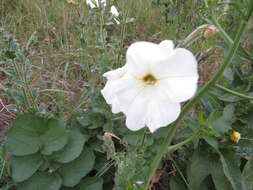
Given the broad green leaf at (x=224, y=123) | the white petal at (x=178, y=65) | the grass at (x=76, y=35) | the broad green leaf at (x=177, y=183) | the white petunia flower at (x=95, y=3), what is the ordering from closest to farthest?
the white petal at (x=178, y=65) → the broad green leaf at (x=224, y=123) → the broad green leaf at (x=177, y=183) → the white petunia flower at (x=95, y=3) → the grass at (x=76, y=35)

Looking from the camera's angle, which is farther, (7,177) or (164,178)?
(164,178)

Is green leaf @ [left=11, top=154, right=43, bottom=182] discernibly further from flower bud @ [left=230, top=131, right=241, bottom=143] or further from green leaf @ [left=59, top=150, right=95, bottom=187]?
flower bud @ [left=230, top=131, right=241, bottom=143]

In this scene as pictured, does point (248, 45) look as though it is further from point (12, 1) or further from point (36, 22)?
point (12, 1)

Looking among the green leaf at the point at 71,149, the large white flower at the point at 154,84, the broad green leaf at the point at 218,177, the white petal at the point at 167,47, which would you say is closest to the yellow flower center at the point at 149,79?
the large white flower at the point at 154,84

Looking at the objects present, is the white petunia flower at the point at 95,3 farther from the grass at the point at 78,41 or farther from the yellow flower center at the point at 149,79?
the yellow flower center at the point at 149,79

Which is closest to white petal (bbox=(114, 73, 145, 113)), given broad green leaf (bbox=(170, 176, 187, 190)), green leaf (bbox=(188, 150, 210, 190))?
green leaf (bbox=(188, 150, 210, 190))

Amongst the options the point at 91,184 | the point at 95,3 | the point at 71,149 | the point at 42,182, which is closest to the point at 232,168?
the point at 91,184

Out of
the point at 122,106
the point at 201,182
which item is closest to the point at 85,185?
the point at 201,182
